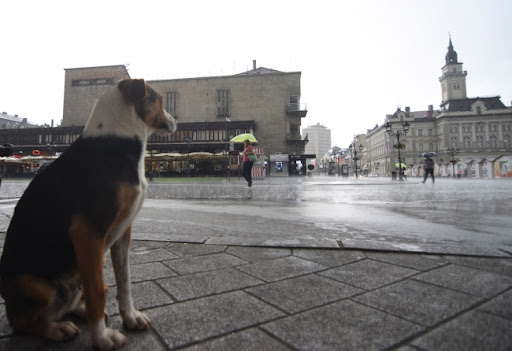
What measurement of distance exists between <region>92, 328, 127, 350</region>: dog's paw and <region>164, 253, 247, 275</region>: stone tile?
867 mm

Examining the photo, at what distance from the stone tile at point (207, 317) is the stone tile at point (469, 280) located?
115cm

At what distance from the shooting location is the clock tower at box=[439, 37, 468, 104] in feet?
280

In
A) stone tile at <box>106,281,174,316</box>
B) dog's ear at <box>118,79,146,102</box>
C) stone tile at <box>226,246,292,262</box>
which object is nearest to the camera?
dog's ear at <box>118,79,146,102</box>

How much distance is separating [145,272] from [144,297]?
44 centimetres

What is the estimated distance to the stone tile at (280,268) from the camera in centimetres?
194

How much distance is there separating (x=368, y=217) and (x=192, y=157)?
29.3 m

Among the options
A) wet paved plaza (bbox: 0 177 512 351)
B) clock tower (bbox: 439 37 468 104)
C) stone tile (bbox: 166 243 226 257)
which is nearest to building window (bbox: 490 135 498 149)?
clock tower (bbox: 439 37 468 104)

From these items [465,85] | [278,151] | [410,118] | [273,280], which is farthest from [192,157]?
[465,85]

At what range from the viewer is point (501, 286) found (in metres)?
1.71

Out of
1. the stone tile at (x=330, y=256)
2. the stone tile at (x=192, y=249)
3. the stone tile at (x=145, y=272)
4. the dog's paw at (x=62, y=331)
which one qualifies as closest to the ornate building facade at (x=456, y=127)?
the stone tile at (x=330, y=256)

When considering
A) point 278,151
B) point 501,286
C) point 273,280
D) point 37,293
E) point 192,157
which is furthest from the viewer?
point 278,151

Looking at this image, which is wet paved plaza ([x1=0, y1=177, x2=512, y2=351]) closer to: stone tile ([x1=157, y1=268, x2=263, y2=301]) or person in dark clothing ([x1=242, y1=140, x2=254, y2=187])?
stone tile ([x1=157, y1=268, x2=263, y2=301])

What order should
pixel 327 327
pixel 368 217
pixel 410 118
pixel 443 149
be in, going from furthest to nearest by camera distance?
pixel 410 118, pixel 443 149, pixel 368 217, pixel 327 327

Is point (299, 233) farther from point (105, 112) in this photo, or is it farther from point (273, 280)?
point (105, 112)
